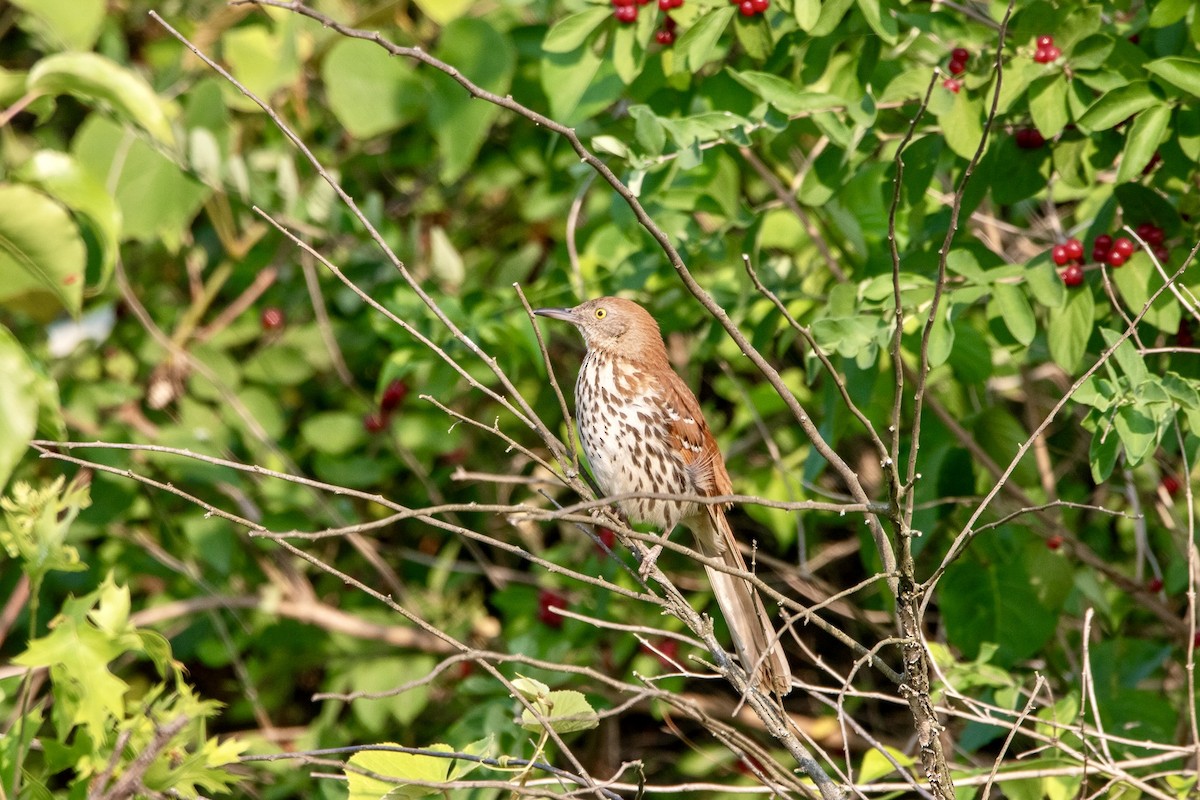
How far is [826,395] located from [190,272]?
9.66 ft

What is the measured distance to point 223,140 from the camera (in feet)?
15.9

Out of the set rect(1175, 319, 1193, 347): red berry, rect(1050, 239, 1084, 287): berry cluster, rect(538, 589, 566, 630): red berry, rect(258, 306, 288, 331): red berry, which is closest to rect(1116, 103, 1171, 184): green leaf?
rect(1050, 239, 1084, 287): berry cluster

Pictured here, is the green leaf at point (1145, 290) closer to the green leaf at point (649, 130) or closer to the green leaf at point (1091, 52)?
the green leaf at point (1091, 52)

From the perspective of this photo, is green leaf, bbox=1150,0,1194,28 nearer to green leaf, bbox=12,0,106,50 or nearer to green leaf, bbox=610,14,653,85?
green leaf, bbox=610,14,653,85

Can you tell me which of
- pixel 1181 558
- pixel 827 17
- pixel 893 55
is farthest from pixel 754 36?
pixel 1181 558

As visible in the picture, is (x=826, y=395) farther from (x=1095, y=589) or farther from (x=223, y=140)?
(x=223, y=140)

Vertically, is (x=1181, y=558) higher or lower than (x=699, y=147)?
lower

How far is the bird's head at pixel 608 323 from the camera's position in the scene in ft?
13.5

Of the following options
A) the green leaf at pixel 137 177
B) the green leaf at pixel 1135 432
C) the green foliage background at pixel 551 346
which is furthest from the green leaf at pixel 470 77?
the green leaf at pixel 1135 432

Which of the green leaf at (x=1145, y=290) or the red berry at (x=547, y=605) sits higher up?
the green leaf at (x=1145, y=290)

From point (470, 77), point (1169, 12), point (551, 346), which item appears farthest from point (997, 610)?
point (470, 77)

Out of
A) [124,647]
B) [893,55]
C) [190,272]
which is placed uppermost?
[893,55]

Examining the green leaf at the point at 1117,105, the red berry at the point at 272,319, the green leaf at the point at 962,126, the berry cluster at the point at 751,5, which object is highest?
the berry cluster at the point at 751,5

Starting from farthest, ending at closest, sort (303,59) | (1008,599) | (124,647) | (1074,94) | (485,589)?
(485,589) → (303,59) → (1008,599) → (1074,94) → (124,647)
